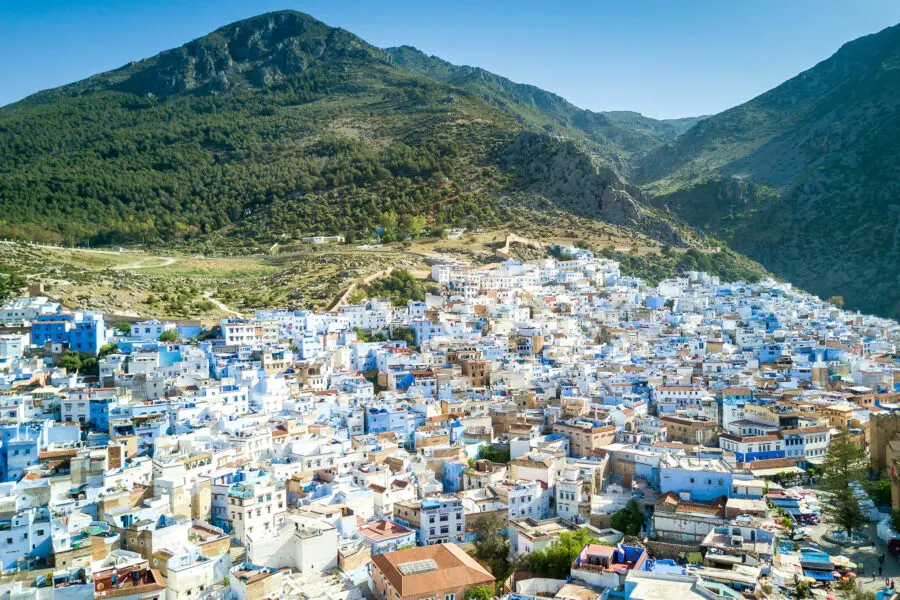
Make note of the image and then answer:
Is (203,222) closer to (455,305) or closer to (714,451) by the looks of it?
(455,305)

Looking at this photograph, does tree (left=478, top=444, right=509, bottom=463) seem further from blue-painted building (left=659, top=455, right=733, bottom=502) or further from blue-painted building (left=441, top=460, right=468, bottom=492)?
blue-painted building (left=659, top=455, right=733, bottom=502)

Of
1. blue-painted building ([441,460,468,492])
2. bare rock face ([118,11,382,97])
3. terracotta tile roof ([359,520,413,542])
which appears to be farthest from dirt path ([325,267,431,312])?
bare rock face ([118,11,382,97])

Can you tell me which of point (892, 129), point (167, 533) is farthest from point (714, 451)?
point (892, 129)

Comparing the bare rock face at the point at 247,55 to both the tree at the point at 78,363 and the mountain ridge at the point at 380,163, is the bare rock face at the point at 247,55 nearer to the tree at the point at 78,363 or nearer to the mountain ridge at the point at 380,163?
the mountain ridge at the point at 380,163

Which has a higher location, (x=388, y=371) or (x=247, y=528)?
(x=388, y=371)

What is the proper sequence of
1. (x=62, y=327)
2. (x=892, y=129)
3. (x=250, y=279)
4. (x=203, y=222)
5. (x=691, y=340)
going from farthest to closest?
(x=892, y=129) < (x=203, y=222) < (x=250, y=279) < (x=691, y=340) < (x=62, y=327)

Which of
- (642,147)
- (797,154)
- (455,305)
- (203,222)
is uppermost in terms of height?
(642,147)
